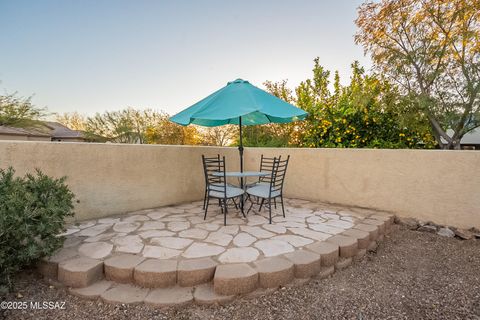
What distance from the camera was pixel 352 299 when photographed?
2.05 metres

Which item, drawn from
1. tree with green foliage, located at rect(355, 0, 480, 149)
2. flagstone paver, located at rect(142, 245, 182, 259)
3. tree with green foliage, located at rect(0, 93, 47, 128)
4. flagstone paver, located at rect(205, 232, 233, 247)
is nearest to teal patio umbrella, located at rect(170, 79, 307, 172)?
flagstone paver, located at rect(205, 232, 233, 247)

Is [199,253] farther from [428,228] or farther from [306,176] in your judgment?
[428,228]

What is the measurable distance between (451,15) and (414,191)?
12.5ft

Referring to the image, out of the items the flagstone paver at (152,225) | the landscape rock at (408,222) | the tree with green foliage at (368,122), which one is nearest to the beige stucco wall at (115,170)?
the flagstone paver at (152,225)

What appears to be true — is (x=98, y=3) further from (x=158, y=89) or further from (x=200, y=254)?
(x=200, y=254)

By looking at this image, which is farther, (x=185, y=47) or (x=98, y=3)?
(x=185, y=47)

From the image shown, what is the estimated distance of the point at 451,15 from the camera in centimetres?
477

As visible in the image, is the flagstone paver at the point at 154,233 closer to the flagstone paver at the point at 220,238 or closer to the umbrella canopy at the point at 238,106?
the flagstone paver at the point at 220,238

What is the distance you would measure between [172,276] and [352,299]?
1572 mm

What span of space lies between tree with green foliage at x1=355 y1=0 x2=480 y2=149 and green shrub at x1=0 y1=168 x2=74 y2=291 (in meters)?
6.05

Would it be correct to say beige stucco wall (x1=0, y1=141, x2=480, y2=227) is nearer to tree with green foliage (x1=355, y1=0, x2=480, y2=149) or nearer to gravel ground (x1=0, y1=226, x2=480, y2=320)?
gravel ground (x1=0, y1=226, x2=480, y2=320)

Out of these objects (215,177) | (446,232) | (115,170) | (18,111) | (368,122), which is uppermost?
(18,111)

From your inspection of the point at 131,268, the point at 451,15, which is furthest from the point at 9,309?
the point at 451,15

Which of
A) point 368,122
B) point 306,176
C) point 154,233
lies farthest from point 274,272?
point 368,122
